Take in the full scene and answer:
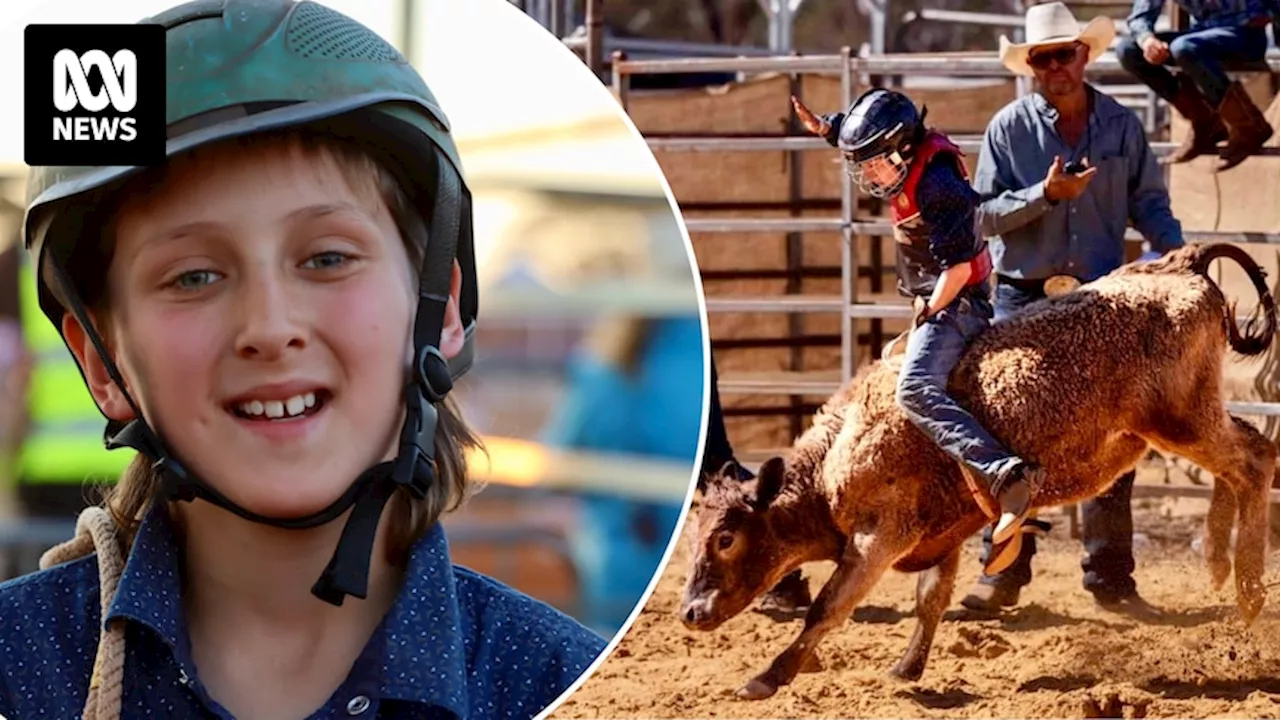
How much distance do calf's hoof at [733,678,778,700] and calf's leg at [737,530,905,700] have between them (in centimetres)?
3

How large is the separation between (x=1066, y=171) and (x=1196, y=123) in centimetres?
103

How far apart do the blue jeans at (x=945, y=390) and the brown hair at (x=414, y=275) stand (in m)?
1.73

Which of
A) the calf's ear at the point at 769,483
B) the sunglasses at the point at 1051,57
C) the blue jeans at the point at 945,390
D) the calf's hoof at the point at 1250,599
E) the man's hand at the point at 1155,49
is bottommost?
the calf's hoof at the point at 1250,599

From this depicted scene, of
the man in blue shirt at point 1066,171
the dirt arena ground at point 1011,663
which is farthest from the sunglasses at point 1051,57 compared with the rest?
the dirt arena ground at point 1011,663

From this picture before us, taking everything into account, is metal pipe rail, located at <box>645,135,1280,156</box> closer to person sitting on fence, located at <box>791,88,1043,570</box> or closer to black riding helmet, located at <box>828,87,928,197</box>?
person sitting on fence, located at <box>791,88,1043,570</box>

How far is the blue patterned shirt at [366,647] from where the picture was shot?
3166 millimetres

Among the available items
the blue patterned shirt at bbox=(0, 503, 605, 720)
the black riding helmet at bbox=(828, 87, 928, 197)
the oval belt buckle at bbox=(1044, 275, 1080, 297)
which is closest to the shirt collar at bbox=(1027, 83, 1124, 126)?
the oval belt buckle at bbox=(1044, 275, 1080, 297)

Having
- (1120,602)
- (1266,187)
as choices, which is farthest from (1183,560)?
(1266,187)

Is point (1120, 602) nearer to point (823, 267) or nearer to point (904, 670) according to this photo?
point (904, 670)

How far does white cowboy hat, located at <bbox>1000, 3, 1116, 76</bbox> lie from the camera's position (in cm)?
513

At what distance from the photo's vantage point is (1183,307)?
4953 millimetres

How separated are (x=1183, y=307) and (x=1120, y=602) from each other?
1.06 m

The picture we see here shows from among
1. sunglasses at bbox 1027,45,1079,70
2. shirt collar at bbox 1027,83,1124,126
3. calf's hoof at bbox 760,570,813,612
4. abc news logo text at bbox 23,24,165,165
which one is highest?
abc news logo text at bbox 23,24,165,165

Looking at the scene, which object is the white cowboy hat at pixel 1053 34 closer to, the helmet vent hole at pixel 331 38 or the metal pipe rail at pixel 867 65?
the metal pipe rail at pixel 867 65
